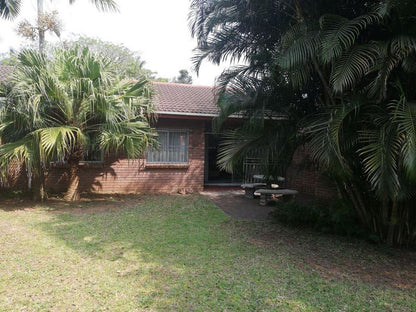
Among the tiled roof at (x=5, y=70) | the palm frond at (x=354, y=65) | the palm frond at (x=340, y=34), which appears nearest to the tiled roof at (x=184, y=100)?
the palm frond at (x=340, y=34)

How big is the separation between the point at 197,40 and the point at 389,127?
4.55m

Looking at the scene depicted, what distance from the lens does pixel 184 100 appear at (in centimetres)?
1230

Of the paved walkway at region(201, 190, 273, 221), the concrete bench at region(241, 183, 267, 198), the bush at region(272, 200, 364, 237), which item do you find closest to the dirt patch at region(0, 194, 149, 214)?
the paved walkway at region(201, 190, 273, 221)

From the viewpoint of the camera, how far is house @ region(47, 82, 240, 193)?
10.6m

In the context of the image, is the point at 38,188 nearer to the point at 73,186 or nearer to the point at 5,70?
the point at 73,186

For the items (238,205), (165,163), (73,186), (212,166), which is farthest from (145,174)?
(212,166)

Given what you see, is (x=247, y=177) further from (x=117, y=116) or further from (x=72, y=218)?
(x=72, y=218)

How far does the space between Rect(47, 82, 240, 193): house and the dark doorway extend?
1.71m

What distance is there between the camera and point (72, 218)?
7.32 m

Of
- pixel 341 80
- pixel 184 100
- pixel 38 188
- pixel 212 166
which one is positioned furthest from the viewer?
pixel 212 166

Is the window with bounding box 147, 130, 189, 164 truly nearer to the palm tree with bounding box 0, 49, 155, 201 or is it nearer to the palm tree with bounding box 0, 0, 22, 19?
the palm tree with bounding box 0, 49, 155, 201

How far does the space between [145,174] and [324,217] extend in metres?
6.53

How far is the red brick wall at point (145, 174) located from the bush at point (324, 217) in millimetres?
4616

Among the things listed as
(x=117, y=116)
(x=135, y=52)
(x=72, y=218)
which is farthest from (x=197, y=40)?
(x=135, y=52)
